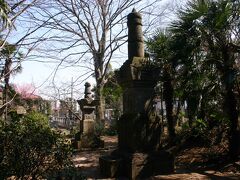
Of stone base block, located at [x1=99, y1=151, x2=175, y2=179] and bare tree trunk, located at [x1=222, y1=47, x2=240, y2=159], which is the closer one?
stone base block, located at [x1=99, y1=151, x2=175, y2=179]

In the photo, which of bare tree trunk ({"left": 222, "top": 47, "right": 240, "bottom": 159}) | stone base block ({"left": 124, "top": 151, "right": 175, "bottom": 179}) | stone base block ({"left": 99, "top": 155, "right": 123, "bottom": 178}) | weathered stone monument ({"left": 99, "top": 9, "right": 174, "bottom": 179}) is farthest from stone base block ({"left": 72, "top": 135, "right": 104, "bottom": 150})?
bare tree trunk ({"left": 222, "top": 47, "right": 240, "bottom": 159})

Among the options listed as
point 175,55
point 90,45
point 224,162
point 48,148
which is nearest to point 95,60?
point 90,45

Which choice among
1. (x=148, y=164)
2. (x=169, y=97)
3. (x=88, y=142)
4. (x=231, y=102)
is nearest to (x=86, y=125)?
(x=88, y=142)

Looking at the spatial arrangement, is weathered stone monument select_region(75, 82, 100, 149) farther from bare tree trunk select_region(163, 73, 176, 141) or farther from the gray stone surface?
bare tree trunk select_region(163, 73, 176, 141)

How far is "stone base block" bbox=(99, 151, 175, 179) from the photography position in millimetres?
6676

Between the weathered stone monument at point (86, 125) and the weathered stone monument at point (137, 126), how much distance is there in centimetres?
603

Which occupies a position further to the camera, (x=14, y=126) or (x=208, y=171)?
(x=208, y=171)

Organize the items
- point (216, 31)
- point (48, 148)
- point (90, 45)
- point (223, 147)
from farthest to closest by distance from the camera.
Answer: point (90, 45), point (223, 147), point (216, 31), point (48, 148)

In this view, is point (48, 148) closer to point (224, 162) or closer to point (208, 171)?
point (208, 171)

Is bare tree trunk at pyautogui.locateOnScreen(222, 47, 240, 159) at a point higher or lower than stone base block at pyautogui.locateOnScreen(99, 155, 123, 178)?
higher

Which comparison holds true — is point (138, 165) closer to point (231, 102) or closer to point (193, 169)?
point (193, 169)

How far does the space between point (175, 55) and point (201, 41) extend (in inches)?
35.7

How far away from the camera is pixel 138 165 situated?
6711 mm

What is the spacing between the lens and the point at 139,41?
24.6ft
